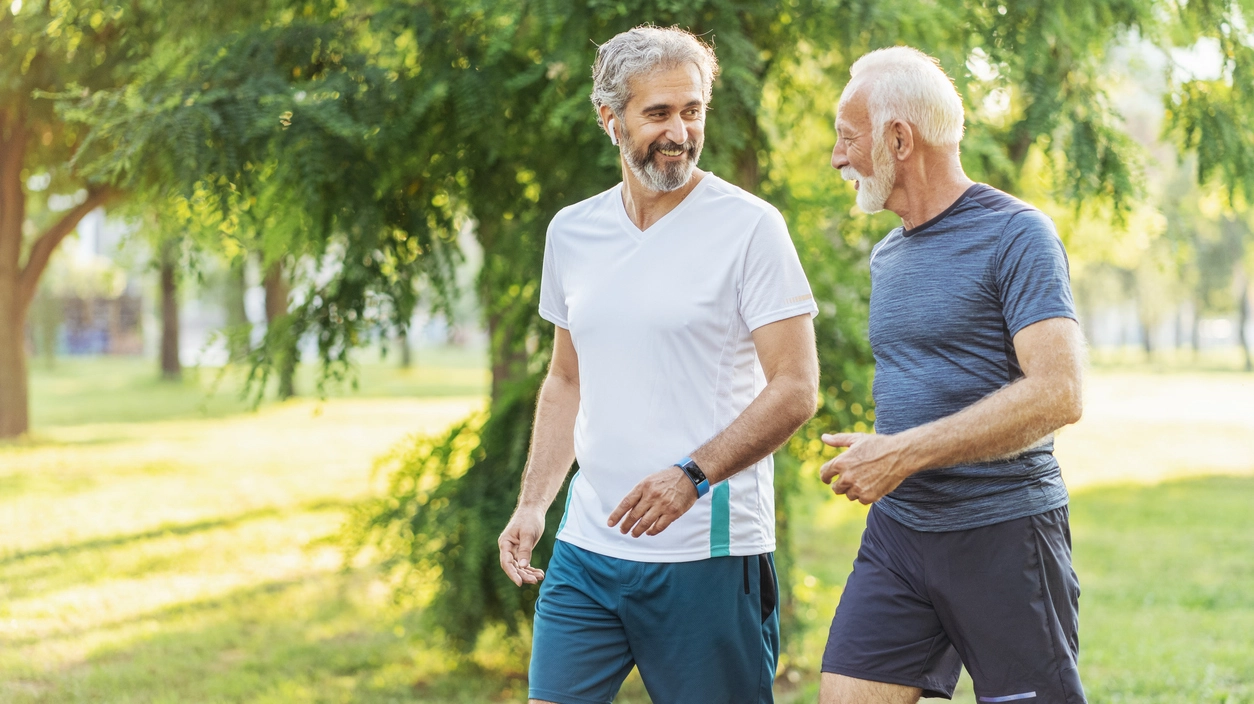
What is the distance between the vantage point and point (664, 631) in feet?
9.11

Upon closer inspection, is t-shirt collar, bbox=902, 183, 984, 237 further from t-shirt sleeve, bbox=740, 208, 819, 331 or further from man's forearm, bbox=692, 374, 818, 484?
man's forearm, bbox=692, 374, 818, 484

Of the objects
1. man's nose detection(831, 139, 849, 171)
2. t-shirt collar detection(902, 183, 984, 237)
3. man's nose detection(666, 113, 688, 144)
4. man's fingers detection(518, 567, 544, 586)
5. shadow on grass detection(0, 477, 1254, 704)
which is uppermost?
man's nose detection(666, 113, 688, 144)

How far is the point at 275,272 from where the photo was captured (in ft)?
21.8

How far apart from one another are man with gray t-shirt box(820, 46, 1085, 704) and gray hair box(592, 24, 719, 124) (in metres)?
0.41

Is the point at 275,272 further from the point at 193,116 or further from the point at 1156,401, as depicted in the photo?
the point at 1156,401

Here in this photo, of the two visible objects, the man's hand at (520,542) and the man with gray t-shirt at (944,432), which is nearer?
the man with gray t-shirt at (944,432)

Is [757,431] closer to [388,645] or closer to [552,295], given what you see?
[552,295]

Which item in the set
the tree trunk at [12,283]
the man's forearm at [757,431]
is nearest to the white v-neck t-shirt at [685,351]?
the man's forearm at [757,431]

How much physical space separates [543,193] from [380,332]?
3.93 ft

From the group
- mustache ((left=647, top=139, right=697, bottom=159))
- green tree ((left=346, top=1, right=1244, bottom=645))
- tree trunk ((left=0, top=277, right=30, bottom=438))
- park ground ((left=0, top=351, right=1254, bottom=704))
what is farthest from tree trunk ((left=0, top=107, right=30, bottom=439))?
mustache ((left=647, top=139, right=697, bottom=159))

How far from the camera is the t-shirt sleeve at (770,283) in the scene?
8.69 feet

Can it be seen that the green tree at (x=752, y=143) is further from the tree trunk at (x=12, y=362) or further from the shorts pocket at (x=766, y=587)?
the tree trunk at (x=12, y=362)

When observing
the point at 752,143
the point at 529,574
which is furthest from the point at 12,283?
the point at 529,574

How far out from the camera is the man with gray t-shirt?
252cm
